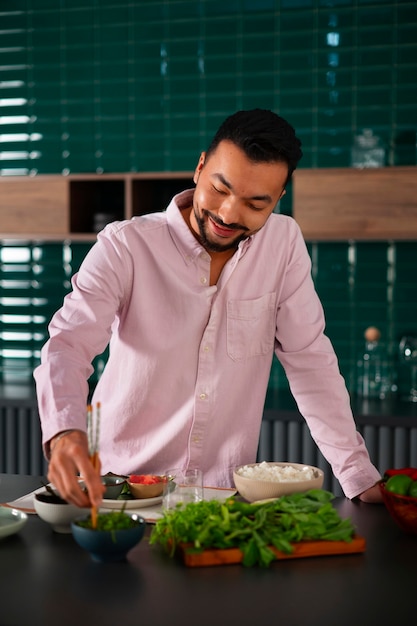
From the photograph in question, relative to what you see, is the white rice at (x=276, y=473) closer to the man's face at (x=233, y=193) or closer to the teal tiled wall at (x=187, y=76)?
the man's face at (x=233, y=193)

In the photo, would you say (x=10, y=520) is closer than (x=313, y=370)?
Yes

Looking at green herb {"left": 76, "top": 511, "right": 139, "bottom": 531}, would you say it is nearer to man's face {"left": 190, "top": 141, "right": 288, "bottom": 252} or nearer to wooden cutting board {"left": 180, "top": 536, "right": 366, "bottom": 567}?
wooden cutting board {"left": 180, "top": 536, "right": 366, "bottom": 567}

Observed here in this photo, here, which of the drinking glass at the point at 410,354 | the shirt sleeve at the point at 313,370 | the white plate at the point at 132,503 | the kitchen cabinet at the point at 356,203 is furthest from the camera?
the drinking glass at the point at 410,354

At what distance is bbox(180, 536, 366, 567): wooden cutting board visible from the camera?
5.14 ft

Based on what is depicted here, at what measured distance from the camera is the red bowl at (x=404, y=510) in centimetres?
175

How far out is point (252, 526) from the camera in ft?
5.39

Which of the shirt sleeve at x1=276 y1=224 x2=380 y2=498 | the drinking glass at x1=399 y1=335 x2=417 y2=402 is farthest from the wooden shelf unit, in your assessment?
the shirt sleeve at x1=276 y1=224 x2=380 y2=498

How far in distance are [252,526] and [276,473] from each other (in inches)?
11.8

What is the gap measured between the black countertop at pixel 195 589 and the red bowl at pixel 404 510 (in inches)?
1.5

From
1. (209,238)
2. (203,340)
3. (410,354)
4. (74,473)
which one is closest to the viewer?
(74,473)

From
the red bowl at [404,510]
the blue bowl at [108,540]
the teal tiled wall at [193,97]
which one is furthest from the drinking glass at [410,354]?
the blue bowl at [108,540]

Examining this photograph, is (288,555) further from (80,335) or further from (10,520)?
(80,335)

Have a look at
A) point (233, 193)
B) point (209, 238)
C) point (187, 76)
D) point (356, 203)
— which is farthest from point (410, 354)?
point (233, 193)

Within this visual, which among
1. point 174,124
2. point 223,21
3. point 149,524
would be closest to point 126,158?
point 174,124
